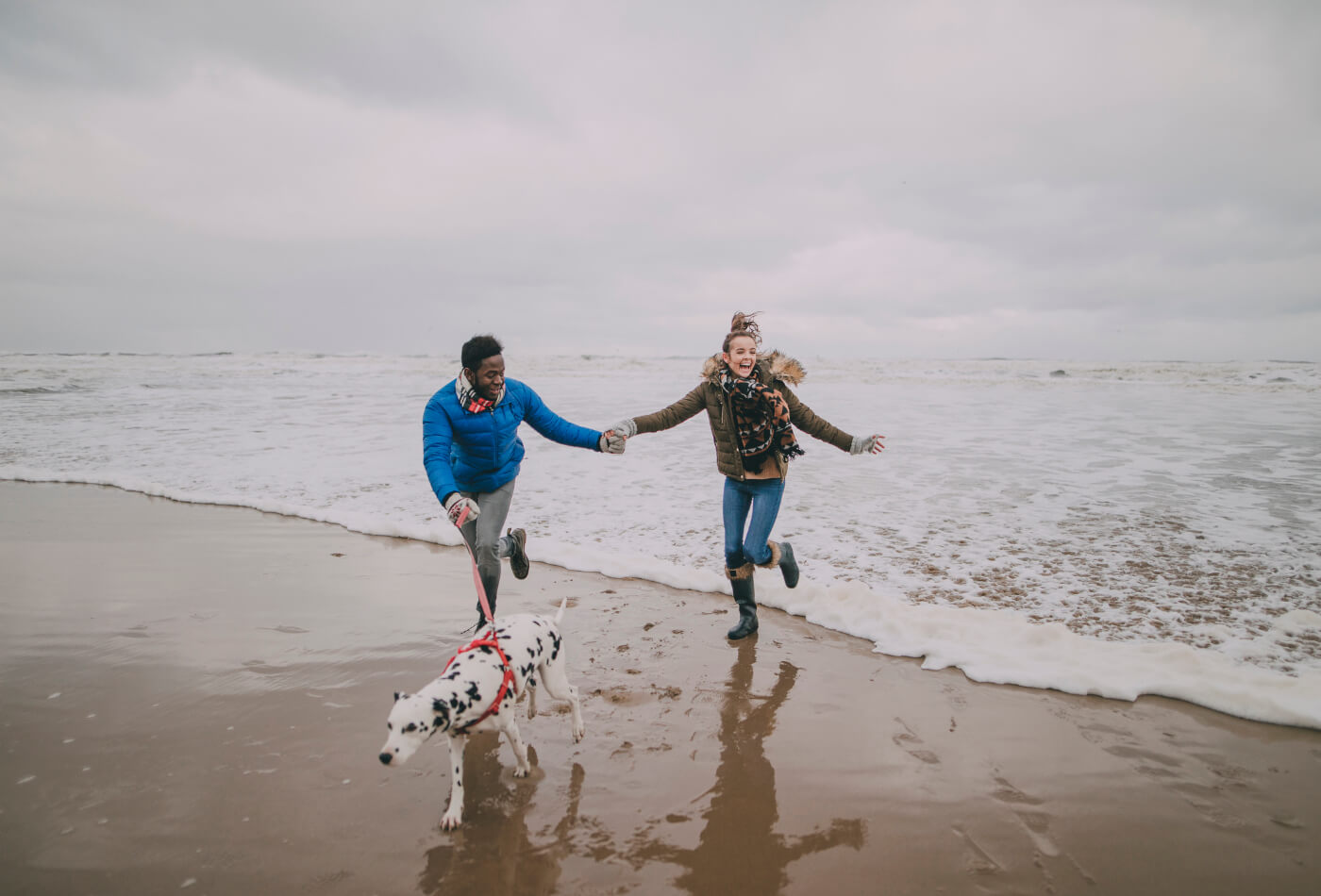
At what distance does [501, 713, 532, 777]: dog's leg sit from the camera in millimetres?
3223

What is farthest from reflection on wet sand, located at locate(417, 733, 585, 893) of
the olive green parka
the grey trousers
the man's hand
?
the olive green parka

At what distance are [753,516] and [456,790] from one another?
3.05m

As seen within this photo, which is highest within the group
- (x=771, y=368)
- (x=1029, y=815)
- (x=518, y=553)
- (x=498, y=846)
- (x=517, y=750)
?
Result: (x=771, y=368)

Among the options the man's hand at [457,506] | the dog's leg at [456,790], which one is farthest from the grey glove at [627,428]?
the dog's leg at [456,790]

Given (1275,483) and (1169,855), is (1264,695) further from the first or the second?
(1275,483)

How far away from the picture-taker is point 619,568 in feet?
23.0

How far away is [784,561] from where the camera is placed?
5.52 meters

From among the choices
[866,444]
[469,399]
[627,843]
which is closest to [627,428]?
[469,399]

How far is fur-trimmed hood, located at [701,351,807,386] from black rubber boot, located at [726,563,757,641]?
1.59 metres

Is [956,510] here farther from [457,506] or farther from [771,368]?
[457,506]

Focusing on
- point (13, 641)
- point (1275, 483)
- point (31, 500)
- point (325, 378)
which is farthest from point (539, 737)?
point (325, 378)

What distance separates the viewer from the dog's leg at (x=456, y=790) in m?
3.04

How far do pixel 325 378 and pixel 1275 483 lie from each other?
128 ft

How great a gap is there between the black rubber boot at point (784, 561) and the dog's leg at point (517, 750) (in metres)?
2.54
